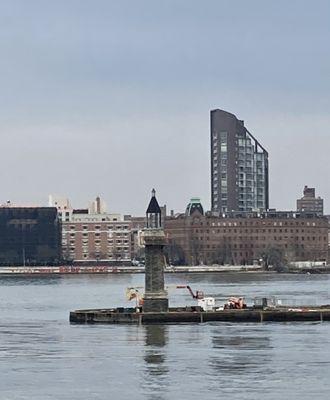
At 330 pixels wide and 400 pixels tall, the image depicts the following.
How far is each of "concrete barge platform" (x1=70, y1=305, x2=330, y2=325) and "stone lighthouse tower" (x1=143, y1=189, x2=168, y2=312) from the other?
103cm

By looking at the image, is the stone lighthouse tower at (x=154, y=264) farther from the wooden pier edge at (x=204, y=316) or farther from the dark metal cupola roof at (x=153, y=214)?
the wooden pier edge at (x=204, y=316)

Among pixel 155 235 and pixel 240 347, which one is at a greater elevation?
pixel 155 235

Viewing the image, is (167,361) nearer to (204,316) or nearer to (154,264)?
(154,264)

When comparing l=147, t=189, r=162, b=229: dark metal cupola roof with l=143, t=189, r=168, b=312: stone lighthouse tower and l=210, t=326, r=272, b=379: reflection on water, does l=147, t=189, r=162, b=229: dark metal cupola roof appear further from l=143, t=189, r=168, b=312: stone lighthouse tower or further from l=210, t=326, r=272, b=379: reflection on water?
l=210, t=326, r=272, b=379: reflection on water

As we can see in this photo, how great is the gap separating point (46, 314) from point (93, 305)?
19.2m

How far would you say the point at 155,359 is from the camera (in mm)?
71750

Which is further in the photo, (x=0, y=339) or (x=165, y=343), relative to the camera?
(x=0, y=339)

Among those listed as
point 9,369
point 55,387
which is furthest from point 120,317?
point 55,387

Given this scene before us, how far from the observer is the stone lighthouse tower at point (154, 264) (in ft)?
317

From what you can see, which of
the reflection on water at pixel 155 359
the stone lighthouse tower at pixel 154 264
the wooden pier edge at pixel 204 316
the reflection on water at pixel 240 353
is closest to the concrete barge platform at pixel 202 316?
the wooden pier edge at pixel 204 316

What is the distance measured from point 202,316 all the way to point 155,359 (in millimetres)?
26040

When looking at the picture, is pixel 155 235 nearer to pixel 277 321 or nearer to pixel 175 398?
pixel 277 321

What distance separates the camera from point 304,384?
199 feet

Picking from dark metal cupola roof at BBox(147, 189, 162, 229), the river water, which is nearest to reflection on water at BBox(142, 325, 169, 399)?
the river water
